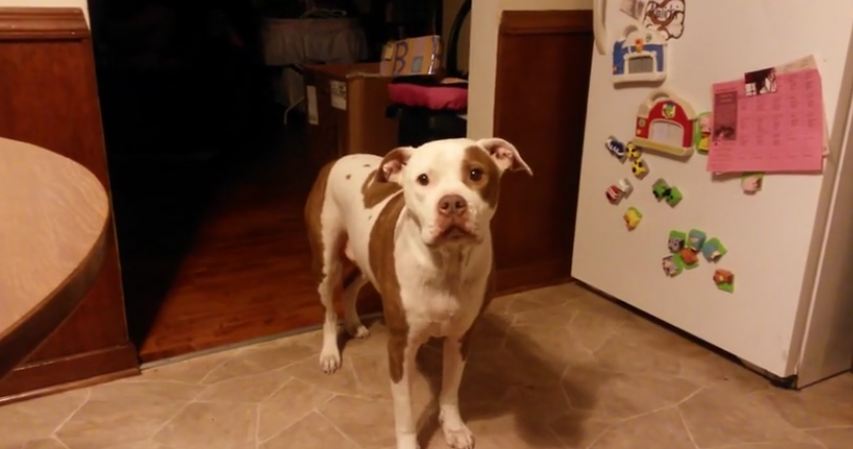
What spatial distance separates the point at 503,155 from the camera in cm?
151

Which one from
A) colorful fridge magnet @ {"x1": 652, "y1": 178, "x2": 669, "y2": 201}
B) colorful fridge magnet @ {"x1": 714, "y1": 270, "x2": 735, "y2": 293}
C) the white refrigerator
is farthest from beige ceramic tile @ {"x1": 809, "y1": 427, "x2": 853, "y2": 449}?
colorful fridge magnet @ {"x1": 652, "y1": 178, "x2": 669, "y2": 201}

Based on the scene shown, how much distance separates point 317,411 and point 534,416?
0.58m

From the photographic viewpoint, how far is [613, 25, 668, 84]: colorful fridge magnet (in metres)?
2.12

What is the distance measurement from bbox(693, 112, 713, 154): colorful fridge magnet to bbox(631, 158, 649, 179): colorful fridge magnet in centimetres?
21

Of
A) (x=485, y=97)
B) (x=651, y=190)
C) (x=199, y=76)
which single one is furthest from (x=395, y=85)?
(x=199, y=76)

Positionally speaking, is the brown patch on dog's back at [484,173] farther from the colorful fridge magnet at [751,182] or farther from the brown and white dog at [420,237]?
the colorful fridge magnet at [751,182]

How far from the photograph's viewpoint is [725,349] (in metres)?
2.12

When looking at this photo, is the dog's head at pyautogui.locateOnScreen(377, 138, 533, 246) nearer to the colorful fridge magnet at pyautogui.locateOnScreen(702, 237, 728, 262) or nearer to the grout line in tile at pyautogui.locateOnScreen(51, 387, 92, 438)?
the colorful fridge magnet at pyautogui.locateOnScreen(702, 237, 728, 262)

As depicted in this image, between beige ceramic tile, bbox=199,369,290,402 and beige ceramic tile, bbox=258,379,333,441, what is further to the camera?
beige ceramic tile, bbox=199,369,290,402

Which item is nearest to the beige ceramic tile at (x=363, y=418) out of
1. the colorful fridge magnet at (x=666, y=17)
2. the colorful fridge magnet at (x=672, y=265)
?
the colorful fridge magnet at (x=672, y=265)

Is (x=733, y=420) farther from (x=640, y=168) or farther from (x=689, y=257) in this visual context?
(x=640, y=168)

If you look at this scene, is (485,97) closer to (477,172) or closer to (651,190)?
(651,190)

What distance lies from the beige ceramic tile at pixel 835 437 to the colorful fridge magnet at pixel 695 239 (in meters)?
0.58

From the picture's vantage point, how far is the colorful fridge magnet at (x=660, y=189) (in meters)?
2.19
